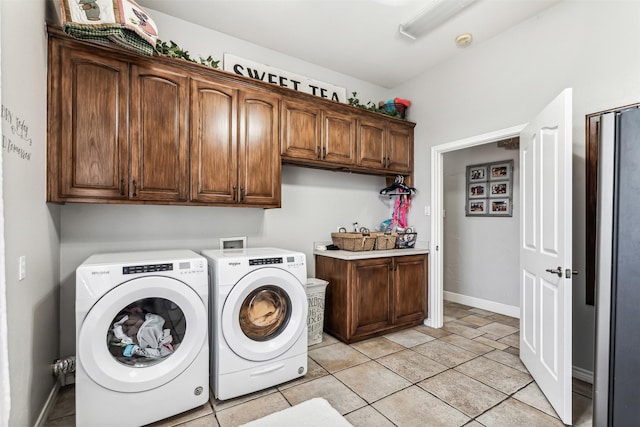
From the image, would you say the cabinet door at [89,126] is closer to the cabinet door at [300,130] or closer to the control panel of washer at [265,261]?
the control panel of washer at [265,261]

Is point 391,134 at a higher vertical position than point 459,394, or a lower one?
higher

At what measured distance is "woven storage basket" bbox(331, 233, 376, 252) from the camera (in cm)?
319

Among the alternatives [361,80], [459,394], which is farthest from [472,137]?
[459,394]

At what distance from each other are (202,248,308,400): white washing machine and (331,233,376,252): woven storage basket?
3.21ft

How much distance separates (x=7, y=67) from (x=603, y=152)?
8.30 feet

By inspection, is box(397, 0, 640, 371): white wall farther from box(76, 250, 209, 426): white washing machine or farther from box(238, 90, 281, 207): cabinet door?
box(76, 250, 209, 426): white washing machine

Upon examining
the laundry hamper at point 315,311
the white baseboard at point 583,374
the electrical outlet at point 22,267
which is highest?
the electrical outlet at point 22,267

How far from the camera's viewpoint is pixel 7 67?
4.32 feet

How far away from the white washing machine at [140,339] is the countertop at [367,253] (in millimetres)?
1389

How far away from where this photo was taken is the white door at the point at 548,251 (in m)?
1.84

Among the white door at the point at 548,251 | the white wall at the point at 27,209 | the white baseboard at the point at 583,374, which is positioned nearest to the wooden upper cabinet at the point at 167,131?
the white wall at the point at 27,209

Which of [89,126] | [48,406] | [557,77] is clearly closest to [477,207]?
[557,77]

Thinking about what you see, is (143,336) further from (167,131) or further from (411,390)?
(411,390)

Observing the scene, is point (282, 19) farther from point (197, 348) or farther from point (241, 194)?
point (197, 348)
